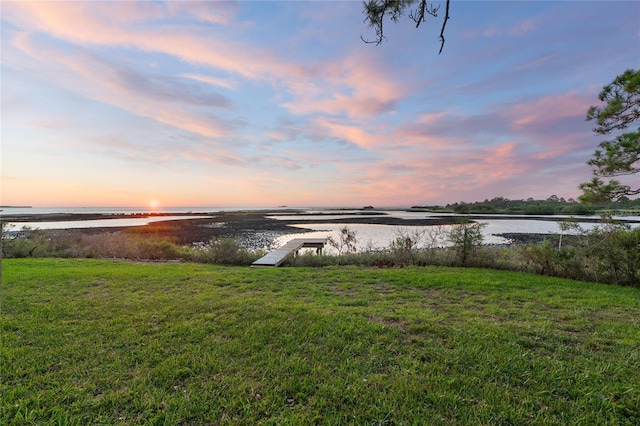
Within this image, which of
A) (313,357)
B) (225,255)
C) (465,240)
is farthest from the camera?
(225,255)

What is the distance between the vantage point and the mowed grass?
2609 millimetres

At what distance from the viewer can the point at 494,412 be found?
102 inches

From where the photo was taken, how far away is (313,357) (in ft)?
11.4

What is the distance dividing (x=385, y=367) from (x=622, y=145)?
9015 millimetres

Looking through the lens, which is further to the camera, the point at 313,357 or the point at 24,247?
the point at 24,247

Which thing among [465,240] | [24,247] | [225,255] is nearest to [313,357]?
[225,255]

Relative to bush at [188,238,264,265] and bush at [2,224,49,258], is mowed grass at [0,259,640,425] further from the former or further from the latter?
bush at [2,224,49,258]

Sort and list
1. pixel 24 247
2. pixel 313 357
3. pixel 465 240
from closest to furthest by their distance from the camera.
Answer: pixel 313 357 < pixel 465 240 < pixel 24 247

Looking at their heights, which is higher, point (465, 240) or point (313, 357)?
point (465, 240)

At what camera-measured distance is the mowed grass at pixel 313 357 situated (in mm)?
2609

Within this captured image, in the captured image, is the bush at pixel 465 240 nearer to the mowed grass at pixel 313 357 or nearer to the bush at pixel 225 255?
the mowed grass at pixel 313 357

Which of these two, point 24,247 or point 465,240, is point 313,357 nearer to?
point 465,240

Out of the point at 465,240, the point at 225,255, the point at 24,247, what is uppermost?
the point at 465,240

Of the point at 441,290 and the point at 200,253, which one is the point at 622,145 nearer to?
the point at 441,290
